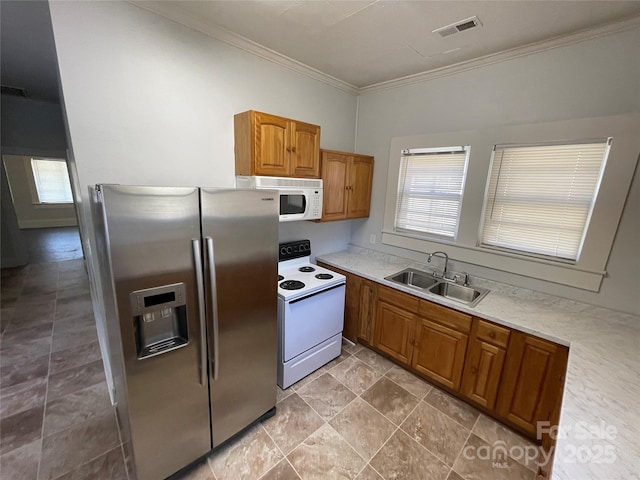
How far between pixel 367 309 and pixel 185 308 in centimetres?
187

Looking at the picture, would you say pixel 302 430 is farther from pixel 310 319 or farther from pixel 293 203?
pixel 293 203

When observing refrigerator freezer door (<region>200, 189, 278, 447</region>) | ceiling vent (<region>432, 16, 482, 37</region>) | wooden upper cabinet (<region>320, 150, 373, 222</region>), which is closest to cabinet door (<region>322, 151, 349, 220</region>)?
wooden upper cabinet (<region>320, 150, 373, 222</region>)

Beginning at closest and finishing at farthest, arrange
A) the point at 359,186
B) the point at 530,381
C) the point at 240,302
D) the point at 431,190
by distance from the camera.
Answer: the point at 240,302 < the point at 530,381 < the point at 431,190 < the point at 359,186

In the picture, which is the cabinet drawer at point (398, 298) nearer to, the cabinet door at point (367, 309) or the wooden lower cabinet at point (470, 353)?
the wooden lower cabinet at point (470, 353)

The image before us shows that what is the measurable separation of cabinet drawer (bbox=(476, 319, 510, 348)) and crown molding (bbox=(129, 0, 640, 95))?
2121 mm

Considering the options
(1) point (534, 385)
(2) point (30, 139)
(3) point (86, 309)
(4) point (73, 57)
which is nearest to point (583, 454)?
(1) point (534, 385)

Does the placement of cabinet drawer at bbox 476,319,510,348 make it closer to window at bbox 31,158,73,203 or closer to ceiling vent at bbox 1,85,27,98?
ceiling vent at bbox 1,85,27,98

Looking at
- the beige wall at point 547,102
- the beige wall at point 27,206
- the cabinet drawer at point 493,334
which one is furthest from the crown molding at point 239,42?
the beige wall at point 27,206

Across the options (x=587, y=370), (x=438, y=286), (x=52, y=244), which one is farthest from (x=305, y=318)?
(x=52, y=244)

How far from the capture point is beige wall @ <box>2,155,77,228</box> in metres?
7.29

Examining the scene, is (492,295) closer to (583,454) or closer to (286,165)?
(583,454)

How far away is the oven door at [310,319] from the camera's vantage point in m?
2.13

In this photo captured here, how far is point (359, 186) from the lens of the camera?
304 centimetres

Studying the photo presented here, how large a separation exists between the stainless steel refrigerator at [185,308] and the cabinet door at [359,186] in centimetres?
149
